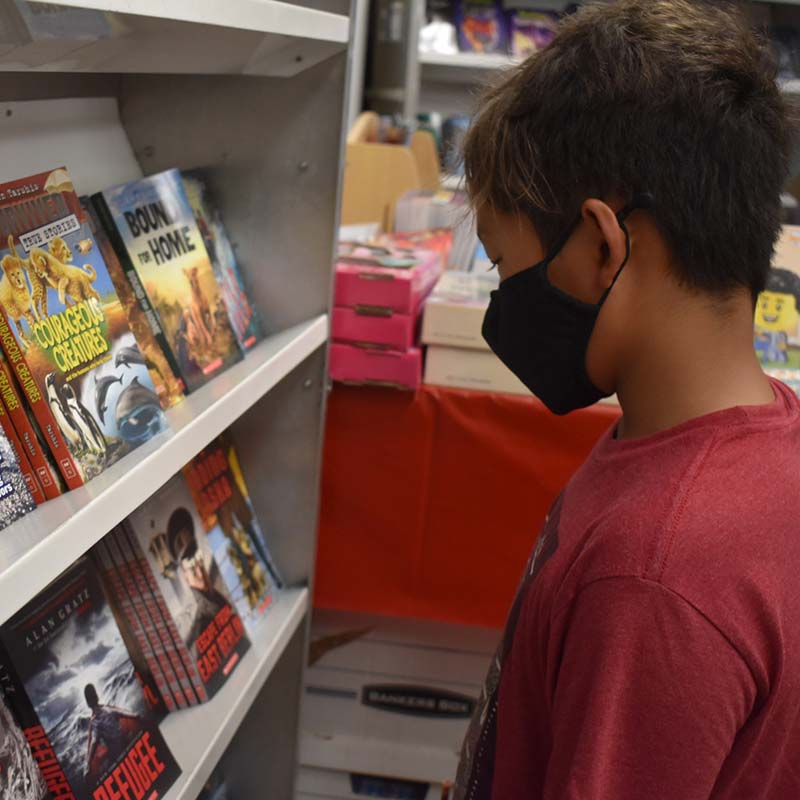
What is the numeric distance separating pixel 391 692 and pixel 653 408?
1.39 metres

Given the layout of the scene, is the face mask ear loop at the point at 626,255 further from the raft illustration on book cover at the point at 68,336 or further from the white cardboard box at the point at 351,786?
the white cardboard box at the point at 351,786

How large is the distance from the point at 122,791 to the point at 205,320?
1.94 feet

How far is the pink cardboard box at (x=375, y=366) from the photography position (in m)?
1.87

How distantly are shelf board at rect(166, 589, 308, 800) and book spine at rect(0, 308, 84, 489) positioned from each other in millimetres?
453

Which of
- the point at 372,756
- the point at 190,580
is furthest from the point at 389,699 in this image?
the point at 190,580

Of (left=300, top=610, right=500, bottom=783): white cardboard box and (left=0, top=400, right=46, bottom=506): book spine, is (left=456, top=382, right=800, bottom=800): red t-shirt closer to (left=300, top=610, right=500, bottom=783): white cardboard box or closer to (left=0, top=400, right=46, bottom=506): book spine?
(left=0, top=400, right=46, bottom=506): book spine

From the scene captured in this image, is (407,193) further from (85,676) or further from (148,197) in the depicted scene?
(85,676)

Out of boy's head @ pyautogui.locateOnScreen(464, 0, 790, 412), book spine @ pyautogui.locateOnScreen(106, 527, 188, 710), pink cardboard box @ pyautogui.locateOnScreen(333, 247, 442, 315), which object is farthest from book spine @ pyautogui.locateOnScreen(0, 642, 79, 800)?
pink cardboard box @ pyautogui.locateOnScreen(333, 247, 442, 315)

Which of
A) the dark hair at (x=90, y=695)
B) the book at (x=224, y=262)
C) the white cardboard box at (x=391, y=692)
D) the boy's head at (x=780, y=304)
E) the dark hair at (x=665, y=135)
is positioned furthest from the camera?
the white cardboard box at (x=391, y=692)

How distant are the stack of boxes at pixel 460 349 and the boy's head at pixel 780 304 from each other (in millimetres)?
489

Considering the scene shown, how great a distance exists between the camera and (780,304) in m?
1.99

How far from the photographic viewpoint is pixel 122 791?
114cm

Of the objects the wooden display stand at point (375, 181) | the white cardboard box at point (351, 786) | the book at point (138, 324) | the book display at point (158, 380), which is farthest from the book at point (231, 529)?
the wooden display stand at point (375, 181)

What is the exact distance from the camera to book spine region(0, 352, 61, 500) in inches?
36.5
